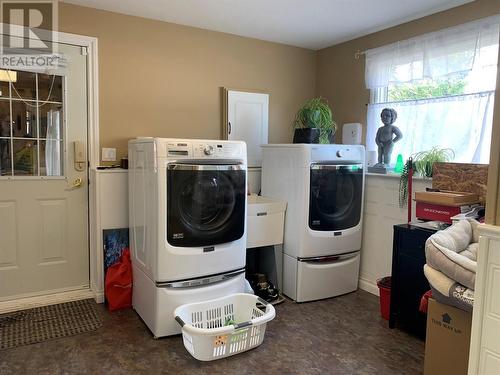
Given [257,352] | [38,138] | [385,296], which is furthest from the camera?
[38,138]

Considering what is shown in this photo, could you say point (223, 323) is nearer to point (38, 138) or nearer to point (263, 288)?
point (263, 288)

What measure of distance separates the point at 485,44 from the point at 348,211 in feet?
5.05

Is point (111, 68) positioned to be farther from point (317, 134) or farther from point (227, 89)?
point (317, 134)

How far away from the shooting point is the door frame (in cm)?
289

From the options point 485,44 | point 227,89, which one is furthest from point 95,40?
point 485,44

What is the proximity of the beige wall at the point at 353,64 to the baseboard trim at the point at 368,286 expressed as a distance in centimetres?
147

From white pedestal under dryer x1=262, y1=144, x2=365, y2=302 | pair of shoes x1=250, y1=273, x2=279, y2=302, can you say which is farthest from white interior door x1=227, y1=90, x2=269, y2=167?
pair of shoes x1=250, y1=273, x2=279, y2=302

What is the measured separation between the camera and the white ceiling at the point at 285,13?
9.20ft

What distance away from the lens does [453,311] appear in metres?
1.80

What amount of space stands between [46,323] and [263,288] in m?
1.60

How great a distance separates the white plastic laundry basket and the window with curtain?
1.83m

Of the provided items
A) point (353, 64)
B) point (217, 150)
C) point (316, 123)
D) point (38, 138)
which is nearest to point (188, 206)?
point (217, 150)

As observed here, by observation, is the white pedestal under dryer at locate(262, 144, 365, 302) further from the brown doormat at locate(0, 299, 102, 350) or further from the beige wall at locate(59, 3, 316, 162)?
the brown doormat at locate(0, 299, 102, 350)

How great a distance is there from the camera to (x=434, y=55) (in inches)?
116
